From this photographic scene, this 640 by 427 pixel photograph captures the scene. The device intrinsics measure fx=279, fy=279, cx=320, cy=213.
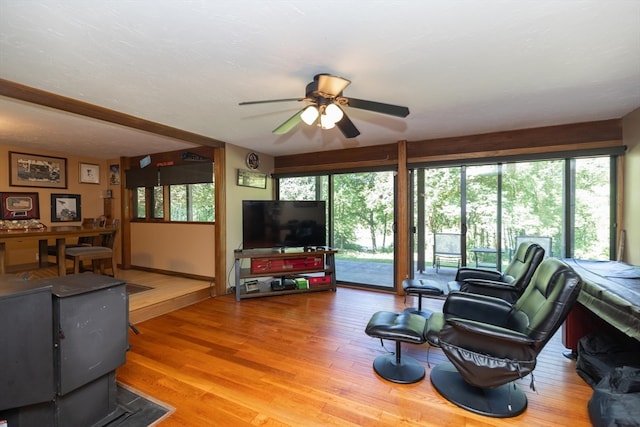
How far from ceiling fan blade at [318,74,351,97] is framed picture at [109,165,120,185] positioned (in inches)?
212

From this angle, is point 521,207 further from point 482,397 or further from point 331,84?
point 331,84

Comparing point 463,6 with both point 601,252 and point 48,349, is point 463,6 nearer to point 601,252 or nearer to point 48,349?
point 48,349

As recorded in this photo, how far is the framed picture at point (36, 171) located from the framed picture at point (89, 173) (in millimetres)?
264

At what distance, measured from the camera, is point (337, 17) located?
1475 millimetres

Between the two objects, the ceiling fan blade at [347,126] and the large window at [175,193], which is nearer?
the ceiling fan blade at [347,126]

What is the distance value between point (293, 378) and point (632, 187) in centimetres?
400

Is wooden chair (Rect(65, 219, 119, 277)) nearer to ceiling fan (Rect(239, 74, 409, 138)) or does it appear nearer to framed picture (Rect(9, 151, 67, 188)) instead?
framed picture (Rect(9, 151, 67, 188))

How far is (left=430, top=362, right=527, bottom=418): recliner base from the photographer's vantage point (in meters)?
1.84

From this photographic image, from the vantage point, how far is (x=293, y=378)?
7.24 ft

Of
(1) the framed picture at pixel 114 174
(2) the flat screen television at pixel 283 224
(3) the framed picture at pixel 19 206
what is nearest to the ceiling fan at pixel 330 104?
(2) the flat screen television at pixel 283 224

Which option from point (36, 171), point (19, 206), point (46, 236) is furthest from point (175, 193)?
point (19, 206)

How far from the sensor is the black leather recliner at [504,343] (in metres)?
1.69

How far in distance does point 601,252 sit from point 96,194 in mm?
8229

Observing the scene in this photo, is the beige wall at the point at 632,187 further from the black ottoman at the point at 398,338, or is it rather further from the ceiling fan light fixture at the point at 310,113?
the ceiling fan light fixture at the point at 310,113
